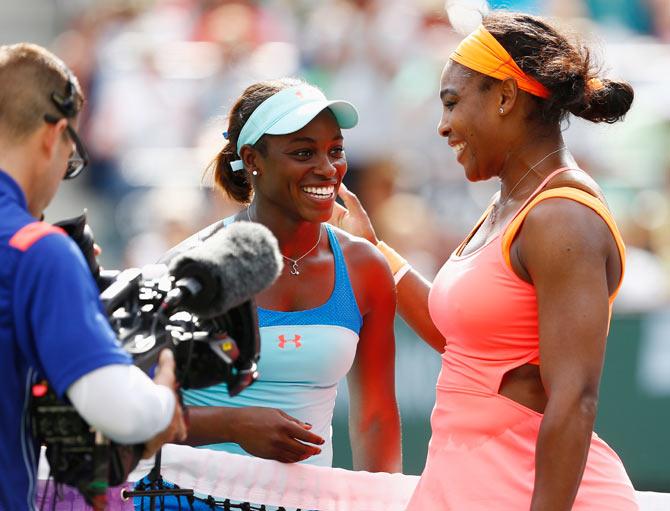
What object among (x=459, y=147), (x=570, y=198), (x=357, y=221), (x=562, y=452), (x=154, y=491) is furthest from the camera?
(x=357, y=221)

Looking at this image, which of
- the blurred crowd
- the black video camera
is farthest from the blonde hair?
the blurred crowd

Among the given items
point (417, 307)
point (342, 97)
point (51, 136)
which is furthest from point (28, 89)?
point (342, 97)

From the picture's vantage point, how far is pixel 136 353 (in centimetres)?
246

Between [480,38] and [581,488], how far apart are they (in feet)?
4.00

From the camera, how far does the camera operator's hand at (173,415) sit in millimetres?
2469

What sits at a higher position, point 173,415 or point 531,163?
point 531,163

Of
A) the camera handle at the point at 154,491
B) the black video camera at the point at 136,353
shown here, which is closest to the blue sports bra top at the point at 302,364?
the camera handle at the point at 154,491

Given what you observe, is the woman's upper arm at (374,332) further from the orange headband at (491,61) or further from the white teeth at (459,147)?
the orange headband at (491,61)

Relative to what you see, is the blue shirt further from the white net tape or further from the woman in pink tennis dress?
the white net tape

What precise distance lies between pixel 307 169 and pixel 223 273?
131cm

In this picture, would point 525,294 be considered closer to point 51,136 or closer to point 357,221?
point 51,136

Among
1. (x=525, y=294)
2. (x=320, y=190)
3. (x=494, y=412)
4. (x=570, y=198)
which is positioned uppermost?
(x=570, y=198)

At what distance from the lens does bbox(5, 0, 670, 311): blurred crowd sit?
7.90 meters

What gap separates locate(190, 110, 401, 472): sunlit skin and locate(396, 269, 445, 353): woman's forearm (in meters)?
0.10
